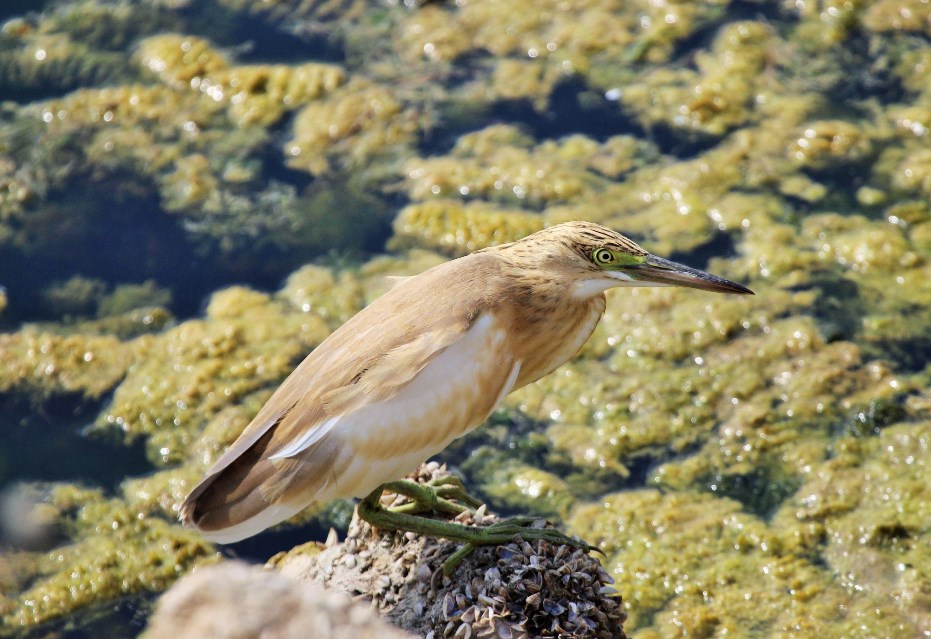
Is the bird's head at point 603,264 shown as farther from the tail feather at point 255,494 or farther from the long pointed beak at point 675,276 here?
the tail feather at point 255,494

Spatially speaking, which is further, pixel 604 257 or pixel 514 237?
pixel 514 237

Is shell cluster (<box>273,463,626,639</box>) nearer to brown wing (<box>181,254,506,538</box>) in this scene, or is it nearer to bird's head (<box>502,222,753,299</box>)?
brown wing (<box>181,254,506,538</box>)

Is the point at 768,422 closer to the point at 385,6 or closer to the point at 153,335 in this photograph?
the point at 153,335

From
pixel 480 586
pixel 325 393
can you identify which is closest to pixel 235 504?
pixel 325 393

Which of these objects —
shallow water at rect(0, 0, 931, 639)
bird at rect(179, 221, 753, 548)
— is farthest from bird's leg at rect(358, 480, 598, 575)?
shallow water at rect(0, 0, 931, 639)

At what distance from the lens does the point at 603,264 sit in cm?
301

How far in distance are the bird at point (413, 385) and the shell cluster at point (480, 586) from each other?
2.8 inches

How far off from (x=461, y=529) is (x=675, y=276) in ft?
3.03

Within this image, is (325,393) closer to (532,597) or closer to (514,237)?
(532,597)

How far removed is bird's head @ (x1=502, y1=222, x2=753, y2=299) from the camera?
9.80 ft

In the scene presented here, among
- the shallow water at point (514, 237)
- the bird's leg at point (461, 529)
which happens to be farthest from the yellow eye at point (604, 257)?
the shallow water at point (514, 237)

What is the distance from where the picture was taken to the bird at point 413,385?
2.79 m

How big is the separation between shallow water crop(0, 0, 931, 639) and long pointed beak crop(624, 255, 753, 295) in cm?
110

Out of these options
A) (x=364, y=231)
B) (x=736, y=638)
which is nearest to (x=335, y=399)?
(x=736, y=638)
